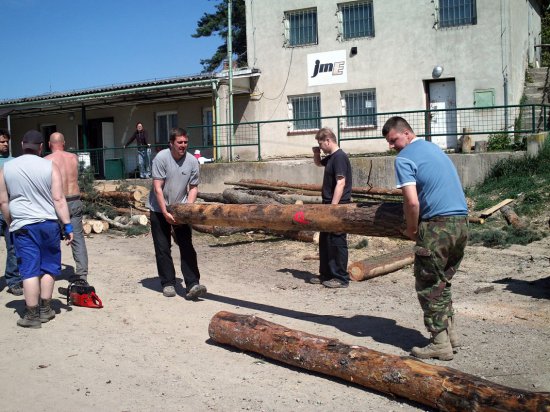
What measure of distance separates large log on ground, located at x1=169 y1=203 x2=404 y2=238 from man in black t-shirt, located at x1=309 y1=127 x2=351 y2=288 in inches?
65.8

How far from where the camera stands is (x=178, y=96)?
76.1 feet

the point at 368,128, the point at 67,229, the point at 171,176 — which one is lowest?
the point at 67,229

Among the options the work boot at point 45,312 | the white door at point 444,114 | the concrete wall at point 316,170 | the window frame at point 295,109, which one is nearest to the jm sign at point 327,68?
the window frame at point 295,109

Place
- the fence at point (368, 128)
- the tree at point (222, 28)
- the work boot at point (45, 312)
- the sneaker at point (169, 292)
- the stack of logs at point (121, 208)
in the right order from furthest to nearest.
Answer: the tree at point (222, 28) < the fence at point (368, 128) < the stack of logs at point (121, 208) < the sneaker at point (169, 292) < the work boot at point (45, 312)

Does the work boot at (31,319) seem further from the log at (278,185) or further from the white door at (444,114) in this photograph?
the white door at (444,114)

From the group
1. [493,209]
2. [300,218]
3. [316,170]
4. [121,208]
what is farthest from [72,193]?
[316,170]

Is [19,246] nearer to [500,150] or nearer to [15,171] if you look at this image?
[15,171]

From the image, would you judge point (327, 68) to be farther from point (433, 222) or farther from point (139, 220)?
point (433, 222)

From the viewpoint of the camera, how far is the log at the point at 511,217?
11.1 metres

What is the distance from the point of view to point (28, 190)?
6203 mm

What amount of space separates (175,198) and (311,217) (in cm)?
229

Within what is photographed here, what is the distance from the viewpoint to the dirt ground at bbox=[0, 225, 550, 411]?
14.7 ft

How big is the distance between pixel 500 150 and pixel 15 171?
1282 cm

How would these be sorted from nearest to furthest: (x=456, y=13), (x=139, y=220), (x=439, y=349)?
1. (x=439, y=349)
2. (x=139, y=220)
3. (x=456, y=13)
